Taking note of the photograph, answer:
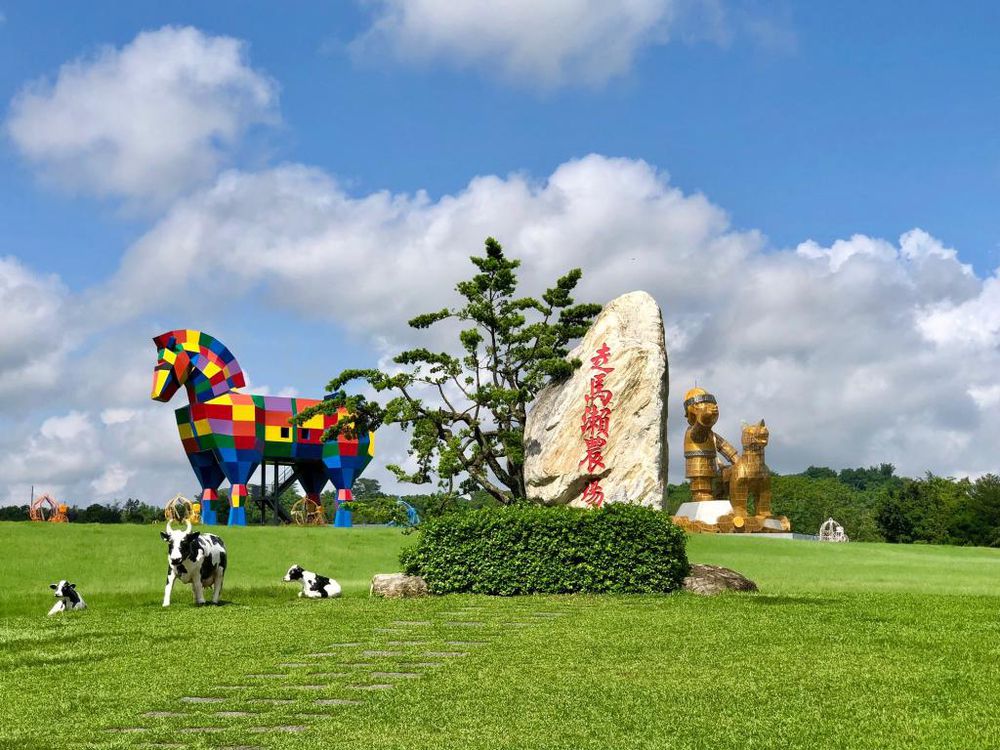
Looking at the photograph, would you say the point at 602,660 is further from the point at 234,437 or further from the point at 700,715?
the point at 234,437

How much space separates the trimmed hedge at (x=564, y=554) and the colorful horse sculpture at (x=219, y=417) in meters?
19.2

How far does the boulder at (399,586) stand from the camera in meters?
15.0

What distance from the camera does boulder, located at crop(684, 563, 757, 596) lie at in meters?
15.1

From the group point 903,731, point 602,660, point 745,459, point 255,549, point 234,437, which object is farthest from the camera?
point 745,459

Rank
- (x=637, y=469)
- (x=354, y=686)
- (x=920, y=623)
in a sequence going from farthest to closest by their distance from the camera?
(x=637, y=469)
(x=920, y=623)
(x=354, y=686)

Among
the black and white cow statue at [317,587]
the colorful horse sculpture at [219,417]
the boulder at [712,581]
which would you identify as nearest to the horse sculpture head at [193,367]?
the colorful horse sculpture at [219,417]

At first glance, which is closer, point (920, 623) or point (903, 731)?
point (903, 731)

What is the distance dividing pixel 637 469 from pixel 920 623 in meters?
6.24

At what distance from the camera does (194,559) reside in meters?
14.2

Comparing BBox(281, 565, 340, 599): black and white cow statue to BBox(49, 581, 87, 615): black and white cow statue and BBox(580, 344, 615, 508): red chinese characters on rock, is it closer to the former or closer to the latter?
BBox(49, 581, 87, 615): black and white cow statue

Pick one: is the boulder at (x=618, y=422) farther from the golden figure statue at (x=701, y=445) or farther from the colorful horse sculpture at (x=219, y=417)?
the golden figure statue at (x=701, y=445)

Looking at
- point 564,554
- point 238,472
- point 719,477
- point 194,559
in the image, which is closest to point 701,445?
point 719,477

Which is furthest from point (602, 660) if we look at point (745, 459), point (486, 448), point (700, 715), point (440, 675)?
point (745, 459)

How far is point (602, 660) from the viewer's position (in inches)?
342
